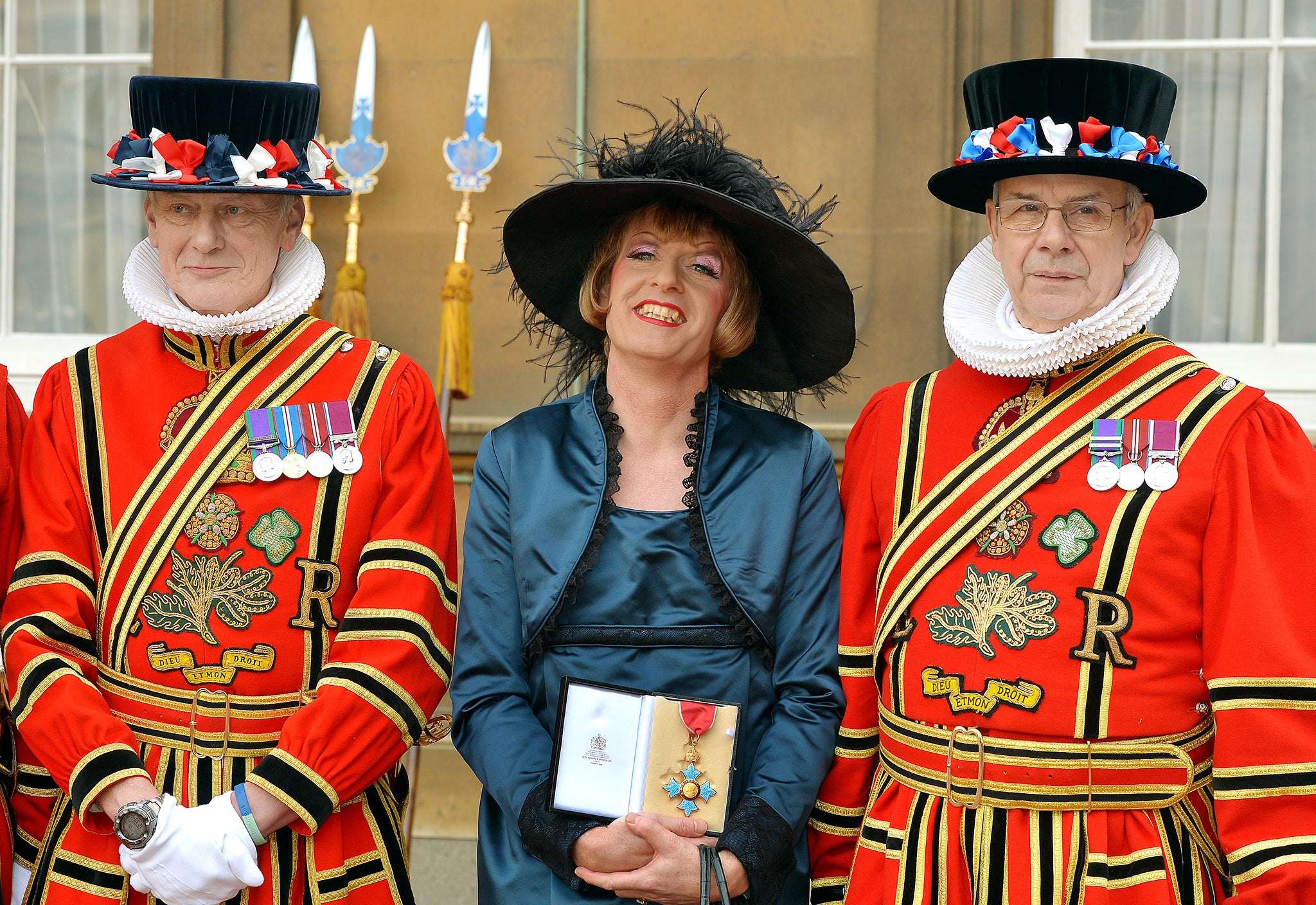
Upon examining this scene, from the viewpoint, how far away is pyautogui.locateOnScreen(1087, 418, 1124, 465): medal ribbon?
7.61 feet

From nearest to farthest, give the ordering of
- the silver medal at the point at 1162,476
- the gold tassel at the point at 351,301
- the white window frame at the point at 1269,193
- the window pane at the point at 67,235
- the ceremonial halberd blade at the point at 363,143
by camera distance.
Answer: the silver medal at the point at 1162,476 < the gold tassel at the point at 351,301 < the white window frame at the point at 1269,193 < the ceremonial halberd blade at the point at 363,143 < the window pane at the point at 67,235

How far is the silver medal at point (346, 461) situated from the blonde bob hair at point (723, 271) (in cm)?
56

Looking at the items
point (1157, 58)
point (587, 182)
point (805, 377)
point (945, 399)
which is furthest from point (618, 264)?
point (1157, 58)

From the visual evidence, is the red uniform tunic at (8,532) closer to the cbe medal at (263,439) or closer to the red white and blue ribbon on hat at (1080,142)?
the cbe medal at (263,439)

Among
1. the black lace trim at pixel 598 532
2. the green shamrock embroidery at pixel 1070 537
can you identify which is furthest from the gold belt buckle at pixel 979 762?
the black lace trim at pixel 598 532

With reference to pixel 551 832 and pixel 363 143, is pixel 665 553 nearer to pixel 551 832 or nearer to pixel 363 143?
pixel 551 832

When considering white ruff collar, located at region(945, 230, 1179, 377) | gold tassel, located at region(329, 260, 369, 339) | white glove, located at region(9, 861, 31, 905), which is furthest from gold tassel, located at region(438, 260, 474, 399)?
white ruff collar, located at region(945, 230, 1179, 377)

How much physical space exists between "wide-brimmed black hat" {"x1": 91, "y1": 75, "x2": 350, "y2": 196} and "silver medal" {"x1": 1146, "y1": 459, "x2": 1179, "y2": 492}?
1.76 meters

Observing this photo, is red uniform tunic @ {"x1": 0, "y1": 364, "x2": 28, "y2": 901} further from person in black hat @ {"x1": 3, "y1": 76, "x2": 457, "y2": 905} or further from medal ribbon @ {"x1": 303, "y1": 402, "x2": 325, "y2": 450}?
medal ribbon @ {"x1": 303, "y1": 402, "x2": 325, "y2": 450}

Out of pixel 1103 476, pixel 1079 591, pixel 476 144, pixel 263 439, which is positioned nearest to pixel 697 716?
pixel 1079 591

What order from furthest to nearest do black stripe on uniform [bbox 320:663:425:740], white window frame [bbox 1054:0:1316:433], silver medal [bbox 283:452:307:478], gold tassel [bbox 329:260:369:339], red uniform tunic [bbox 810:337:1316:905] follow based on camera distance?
white window frame [bbox 1054:0:1316:433], gold tassel [bbox 329:260:369:339], silver medal [bbox 283:452:307:478], black stripe on uniform [bbox 320:663:425:740], red uniform tunic [bbox 810:337:1316:905]

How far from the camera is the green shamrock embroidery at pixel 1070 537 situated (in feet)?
7.53

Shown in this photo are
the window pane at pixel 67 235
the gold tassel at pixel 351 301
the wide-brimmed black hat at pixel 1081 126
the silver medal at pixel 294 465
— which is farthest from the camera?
the window pane at pixel 67 235

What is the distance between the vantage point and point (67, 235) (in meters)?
5.21
